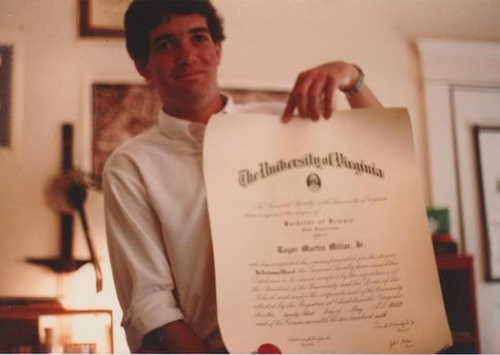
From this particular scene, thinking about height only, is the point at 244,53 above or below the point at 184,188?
above

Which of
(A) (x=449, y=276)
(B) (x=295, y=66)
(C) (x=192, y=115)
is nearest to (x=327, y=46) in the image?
(B) (x=295, y=66)

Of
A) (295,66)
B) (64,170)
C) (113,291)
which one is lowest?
(113,291)

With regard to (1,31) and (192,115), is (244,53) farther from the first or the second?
(1,31)

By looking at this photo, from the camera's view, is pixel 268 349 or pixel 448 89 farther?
pixel 448 89

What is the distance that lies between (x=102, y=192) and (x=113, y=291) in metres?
0.10

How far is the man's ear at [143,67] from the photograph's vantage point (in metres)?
0.50

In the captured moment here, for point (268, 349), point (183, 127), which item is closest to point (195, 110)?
point (183, 127)

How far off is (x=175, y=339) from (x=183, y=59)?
27cm

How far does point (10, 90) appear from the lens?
1.68 feet

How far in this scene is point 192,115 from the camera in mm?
486

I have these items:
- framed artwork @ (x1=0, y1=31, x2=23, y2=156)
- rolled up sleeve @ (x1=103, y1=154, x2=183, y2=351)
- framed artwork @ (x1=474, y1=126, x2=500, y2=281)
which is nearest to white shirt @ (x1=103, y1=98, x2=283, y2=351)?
rolled up sleeve @ (x1=103, y1=154, x2=183, y2=351)

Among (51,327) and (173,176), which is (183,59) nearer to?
(173,176)
